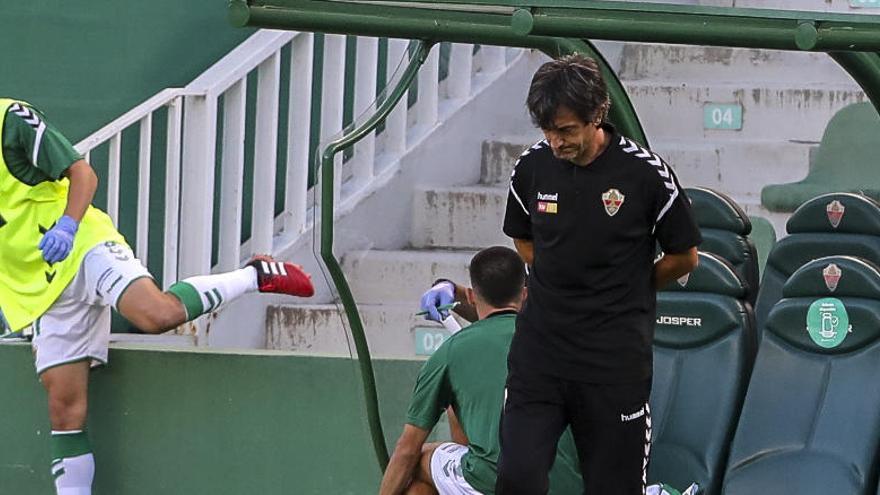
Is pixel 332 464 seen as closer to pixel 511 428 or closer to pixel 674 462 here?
pixel 674 462

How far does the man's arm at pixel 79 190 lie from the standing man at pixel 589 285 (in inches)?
88.4

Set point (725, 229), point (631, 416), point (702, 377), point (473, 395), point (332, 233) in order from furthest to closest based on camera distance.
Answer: point (725, 229) → point (702, 377) → point (332, 233) → point (473, 395) → point (631, 416)

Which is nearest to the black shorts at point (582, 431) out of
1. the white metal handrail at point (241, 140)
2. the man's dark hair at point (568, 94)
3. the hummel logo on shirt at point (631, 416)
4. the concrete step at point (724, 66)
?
the hummel logo on shirt at point (631, 416)

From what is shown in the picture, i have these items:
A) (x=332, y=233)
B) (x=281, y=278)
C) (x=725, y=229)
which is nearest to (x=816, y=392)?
(x=725, y=229)

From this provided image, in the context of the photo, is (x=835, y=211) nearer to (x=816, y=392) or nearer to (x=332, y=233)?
(x=816, y=392)

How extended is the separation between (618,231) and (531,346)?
406 millimetres

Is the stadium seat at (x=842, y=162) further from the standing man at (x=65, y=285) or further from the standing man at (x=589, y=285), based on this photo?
the standing man at (x=589, y=285)

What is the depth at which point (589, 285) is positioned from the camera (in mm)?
4840

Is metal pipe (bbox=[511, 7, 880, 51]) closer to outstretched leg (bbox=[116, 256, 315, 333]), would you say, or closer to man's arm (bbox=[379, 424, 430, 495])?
man's arm (bbox=[379, 424, 430, 495])

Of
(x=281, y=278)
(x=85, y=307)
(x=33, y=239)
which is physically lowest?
(x=85, y=307)

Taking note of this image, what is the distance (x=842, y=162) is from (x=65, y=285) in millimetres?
3343

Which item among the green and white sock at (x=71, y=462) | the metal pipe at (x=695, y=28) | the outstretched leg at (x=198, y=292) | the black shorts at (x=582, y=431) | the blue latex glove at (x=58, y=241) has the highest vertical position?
the metal pipe at (x=695, y=28)

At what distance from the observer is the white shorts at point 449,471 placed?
5418 millimetres

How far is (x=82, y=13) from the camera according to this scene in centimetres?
833
